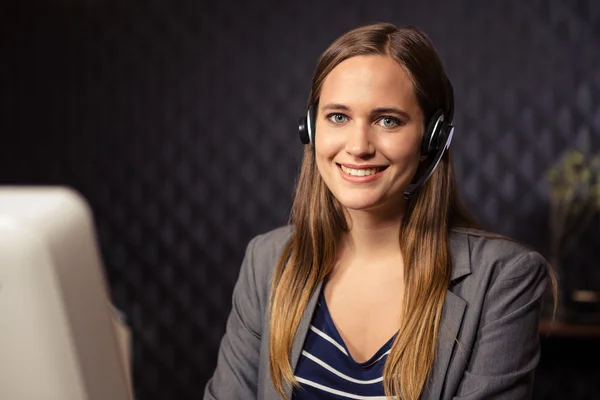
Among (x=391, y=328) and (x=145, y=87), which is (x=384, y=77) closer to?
(x=391, y=328)

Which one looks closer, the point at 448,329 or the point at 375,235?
the point at 448,329

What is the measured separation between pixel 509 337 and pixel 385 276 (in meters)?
0.29

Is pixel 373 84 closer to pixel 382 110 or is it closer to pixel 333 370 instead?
pixel 382 110

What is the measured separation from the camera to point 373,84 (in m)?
1.46

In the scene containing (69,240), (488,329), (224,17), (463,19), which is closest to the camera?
(69,240)

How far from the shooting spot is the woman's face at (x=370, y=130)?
4.79 feet

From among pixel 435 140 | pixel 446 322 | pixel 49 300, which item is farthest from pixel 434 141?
pixel 49 300

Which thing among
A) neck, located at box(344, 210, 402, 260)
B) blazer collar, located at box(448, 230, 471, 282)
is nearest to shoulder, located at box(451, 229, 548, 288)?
blazer collar, located at box(448, 230, 471, 282)

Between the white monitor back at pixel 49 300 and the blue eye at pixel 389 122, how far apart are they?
910 millimetres

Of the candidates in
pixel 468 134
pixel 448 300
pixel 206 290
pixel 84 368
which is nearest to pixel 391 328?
pixel 448 300

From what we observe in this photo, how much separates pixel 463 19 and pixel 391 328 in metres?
1.83

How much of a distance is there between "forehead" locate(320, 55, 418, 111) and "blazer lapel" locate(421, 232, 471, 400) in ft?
1.04

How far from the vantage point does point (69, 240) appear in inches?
23.7

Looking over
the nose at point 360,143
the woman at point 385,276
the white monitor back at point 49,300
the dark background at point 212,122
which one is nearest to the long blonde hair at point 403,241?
the woman at point 385,276
